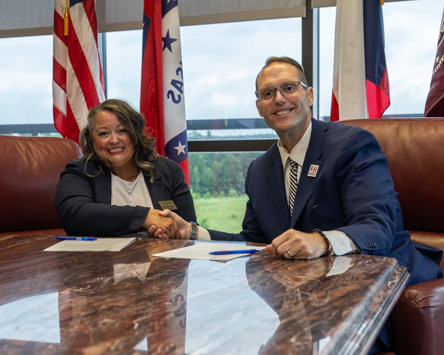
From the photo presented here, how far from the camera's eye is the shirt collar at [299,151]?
1910mm

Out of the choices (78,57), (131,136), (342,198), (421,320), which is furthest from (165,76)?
(421,320)

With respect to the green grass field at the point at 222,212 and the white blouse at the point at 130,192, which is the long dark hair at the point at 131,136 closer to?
the white blouse at the point at 130,192

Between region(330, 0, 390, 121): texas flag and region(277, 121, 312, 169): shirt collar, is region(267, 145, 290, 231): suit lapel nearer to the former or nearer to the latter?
region(277, 121, 312, 169): shirt collar

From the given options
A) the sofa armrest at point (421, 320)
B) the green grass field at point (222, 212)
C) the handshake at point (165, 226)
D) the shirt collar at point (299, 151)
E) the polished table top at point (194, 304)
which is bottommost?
the green grass field at point (222, 212)

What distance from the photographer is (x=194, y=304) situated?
854mm

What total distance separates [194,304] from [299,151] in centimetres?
118

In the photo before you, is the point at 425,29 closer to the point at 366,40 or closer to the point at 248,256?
the point at 366,40

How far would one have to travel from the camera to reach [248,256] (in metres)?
1.30

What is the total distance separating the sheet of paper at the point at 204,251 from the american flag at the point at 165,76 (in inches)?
82.6

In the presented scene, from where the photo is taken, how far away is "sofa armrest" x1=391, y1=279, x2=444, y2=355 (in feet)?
4.21

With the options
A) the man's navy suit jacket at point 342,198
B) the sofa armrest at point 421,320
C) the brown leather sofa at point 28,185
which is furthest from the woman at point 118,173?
the sofa armrest at point 421,320

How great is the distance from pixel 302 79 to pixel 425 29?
2.04 meters

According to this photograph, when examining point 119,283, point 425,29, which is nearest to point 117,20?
point 425,29

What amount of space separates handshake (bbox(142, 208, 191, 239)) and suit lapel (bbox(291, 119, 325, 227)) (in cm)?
50
